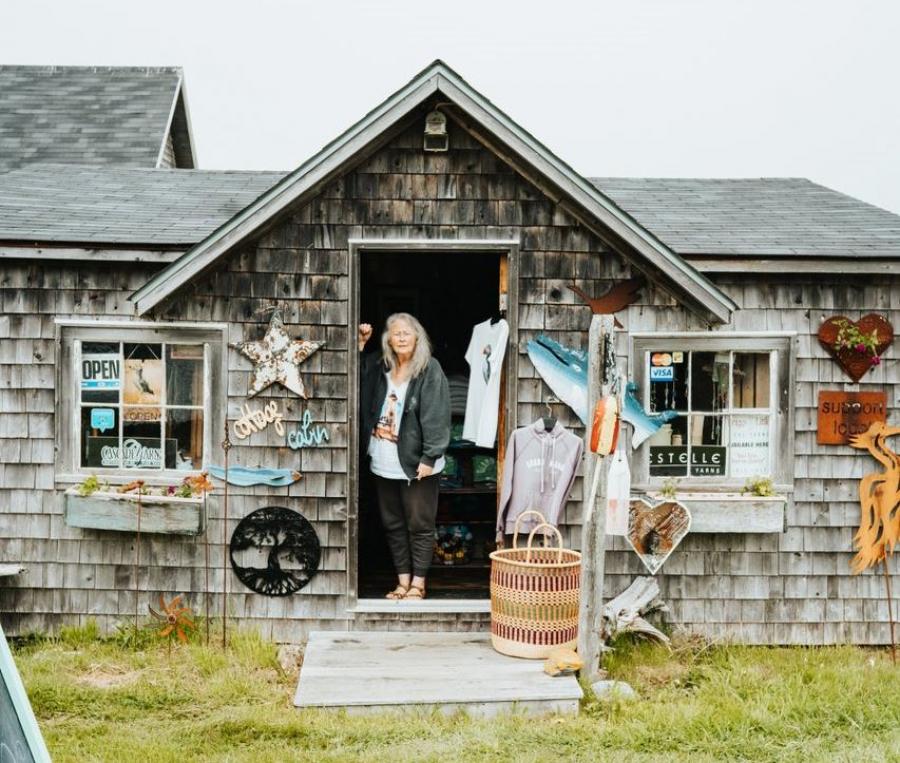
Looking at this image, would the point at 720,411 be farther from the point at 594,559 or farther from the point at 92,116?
the point at 92,116

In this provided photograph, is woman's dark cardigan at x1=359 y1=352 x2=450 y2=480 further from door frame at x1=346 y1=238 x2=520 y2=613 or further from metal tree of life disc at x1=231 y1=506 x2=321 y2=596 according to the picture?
metal tree of life disc at x1=231 y1=506 x2=321 y2=596

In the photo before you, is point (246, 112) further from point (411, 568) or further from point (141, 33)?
point (411, 568)

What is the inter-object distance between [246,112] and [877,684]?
40517 mm

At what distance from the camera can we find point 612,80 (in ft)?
138

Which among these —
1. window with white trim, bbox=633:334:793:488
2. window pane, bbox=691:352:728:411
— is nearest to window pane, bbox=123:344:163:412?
window with white trim, bbox=633:334:793:488

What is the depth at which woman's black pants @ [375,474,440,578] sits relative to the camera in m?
6.37

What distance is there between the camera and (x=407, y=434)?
249 inches

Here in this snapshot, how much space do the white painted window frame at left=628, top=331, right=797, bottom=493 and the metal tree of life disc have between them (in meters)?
2.31

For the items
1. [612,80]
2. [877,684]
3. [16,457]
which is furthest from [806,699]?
[612,80]

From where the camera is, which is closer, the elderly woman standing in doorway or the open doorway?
the elderly woman standing in doorway

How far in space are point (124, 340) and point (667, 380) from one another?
380 cm

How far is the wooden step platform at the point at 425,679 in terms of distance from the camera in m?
5.10

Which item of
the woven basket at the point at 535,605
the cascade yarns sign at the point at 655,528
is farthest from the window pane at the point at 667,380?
the woven basket at the point at 535,605

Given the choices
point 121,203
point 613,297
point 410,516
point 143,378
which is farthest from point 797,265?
point 121,203
